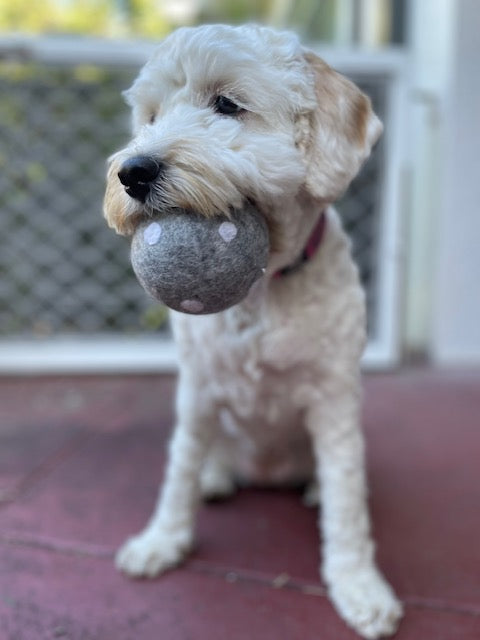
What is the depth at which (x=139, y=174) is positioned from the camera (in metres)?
1.14

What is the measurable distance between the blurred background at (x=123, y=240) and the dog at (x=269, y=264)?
5.72 feet

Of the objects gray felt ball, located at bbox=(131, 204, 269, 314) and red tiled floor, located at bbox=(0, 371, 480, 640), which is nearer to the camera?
gray felt ball, located at bbox=(131, 204, 269, 314)

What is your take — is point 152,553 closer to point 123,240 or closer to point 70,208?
point 123,240

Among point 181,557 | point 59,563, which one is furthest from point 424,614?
point 59,563

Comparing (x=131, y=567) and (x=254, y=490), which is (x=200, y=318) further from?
(x=254, y=490)

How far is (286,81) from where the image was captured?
1264mm

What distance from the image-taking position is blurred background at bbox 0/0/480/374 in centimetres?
315

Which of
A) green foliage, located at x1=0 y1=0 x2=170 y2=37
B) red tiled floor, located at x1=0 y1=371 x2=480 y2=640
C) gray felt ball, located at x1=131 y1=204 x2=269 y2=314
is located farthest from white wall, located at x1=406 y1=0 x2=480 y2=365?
green foliage, located at x1=0 y1=0 x2=170 y2=37

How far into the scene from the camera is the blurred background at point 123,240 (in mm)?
3150

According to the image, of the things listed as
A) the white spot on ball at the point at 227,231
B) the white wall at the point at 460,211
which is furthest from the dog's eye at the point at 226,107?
the white wall at the point at 460,211

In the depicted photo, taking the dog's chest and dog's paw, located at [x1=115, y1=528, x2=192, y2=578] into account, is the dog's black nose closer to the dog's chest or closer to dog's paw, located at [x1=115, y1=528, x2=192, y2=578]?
the dog's chest

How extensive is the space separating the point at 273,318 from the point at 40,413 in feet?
5.54

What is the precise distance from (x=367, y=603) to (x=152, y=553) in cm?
53

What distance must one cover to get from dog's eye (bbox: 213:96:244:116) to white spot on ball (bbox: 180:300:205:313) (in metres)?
0.39
